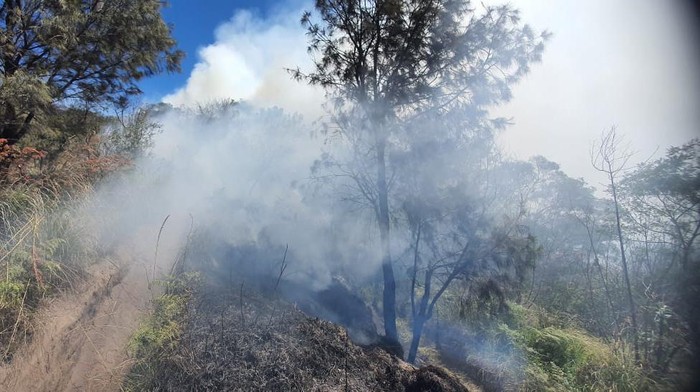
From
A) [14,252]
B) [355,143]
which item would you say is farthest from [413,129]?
[14,252]

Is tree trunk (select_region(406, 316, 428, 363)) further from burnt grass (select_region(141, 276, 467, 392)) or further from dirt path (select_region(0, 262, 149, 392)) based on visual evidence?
dirt path (select_region(0, 262, 149, 392))

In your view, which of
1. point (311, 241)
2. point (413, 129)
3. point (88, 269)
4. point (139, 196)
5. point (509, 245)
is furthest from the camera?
point (311, 241)

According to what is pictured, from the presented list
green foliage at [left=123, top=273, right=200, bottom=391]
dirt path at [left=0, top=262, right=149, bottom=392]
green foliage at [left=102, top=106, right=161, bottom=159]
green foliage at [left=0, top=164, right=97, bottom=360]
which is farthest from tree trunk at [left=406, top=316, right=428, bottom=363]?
green foliage at [left=102, top=106, right=161, bottom=159]

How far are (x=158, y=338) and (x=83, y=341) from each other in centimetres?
75

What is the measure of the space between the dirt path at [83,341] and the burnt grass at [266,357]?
0.60m

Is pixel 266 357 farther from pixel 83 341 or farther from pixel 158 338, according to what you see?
pixel 83 341

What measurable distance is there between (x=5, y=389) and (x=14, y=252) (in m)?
1.34

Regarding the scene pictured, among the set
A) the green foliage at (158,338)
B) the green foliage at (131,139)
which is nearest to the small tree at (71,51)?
the green foliage at (131,139)

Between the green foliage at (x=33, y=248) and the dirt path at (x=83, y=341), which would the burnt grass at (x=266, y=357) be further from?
the green foliage at (x=33, y=248)

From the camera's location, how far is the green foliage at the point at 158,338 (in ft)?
12.5

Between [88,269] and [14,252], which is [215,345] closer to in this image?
[88,269]

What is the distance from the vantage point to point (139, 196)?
6746 mm

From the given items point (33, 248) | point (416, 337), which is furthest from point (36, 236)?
point (416, 337)

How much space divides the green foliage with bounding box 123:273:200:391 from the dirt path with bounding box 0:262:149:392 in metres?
0.14
